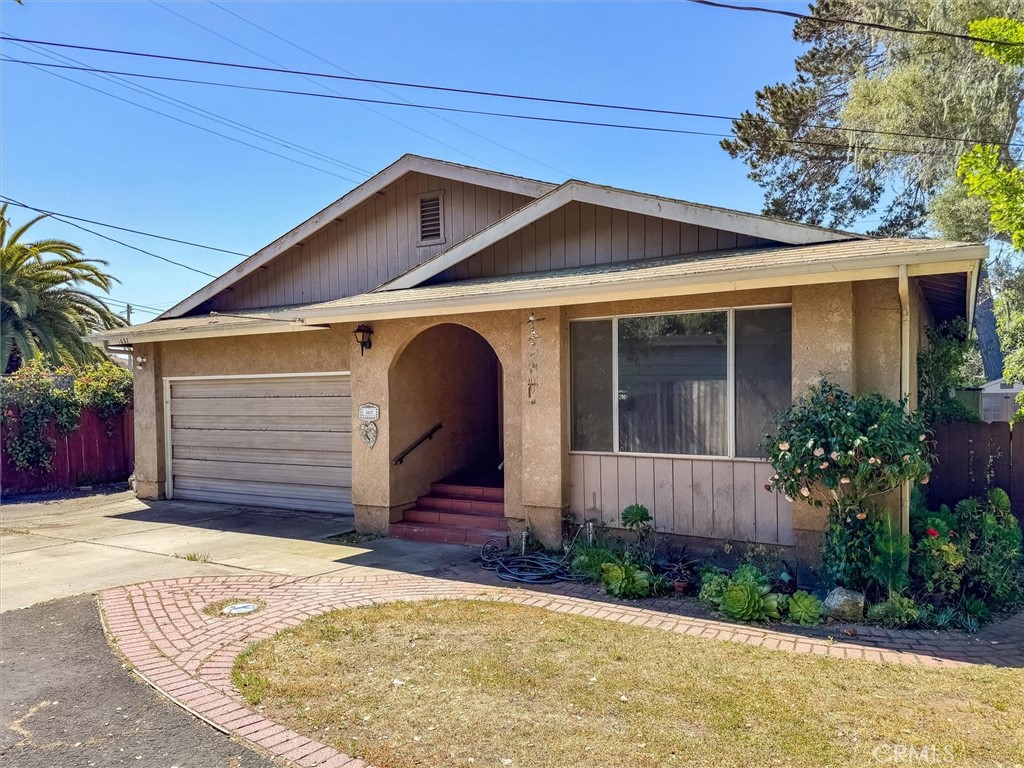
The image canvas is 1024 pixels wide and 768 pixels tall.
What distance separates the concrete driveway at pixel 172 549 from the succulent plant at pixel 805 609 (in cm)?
359

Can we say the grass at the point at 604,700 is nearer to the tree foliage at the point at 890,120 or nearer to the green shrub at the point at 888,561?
the green shrub at the point at 888,561

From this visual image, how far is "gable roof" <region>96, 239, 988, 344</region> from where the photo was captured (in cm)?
539

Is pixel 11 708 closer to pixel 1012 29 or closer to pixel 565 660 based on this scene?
pixel 565 660

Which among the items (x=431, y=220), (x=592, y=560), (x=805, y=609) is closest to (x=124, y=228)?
(x=431, y=220)

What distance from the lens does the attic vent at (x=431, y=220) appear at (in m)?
10.9

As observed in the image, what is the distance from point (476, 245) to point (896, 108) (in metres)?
11.0

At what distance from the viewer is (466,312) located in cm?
766

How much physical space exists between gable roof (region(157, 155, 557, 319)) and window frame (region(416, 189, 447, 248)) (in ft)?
1.36

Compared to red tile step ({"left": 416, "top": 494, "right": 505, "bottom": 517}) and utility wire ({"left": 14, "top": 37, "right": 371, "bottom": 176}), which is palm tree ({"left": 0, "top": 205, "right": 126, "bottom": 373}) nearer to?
utility wire ({"left": 14, "top": 37, "right": 371, "bottom": 176})

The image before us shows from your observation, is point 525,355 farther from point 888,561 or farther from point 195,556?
point 195,556

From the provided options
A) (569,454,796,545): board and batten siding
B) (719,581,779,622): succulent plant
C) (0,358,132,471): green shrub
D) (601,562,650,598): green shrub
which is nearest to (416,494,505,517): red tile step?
(569,454,796,545): board and batten siding

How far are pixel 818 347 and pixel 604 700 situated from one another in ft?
12.5

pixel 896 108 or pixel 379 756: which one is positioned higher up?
pixel 896 108

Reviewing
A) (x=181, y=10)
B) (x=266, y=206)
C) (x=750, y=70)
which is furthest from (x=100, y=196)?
(x=750, y=70)
